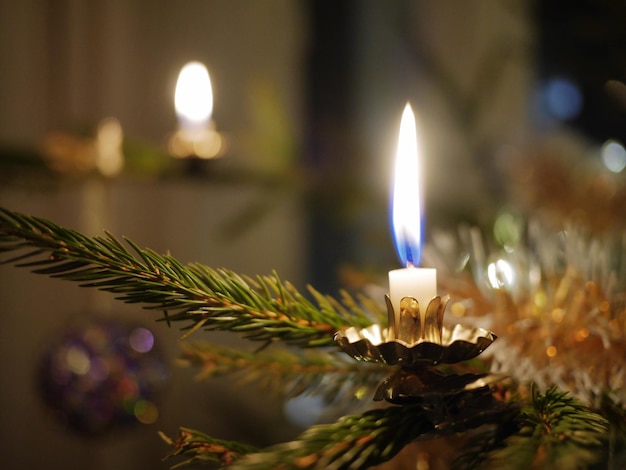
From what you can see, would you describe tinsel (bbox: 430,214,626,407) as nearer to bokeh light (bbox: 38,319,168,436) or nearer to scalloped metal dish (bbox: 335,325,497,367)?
scalloped metal dish (bbox: 335,325,497,367)

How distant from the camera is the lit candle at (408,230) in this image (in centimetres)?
24

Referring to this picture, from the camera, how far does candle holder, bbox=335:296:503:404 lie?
22 cm

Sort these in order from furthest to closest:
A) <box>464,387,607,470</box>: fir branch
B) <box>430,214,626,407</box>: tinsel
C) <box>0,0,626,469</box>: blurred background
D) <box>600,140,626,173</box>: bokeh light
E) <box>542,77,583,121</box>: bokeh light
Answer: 1. <box>542,77,583,121</box>: bokeh light
2. <box>0,0,626,469</box>: blurred background
3. <box>600,140,626,173</box>: bokeh light
4. <box>430,214,626,407</box>: tinsel
5. <box>464,387,607,470</box>: fir branch

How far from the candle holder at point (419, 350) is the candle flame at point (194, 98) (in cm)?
53

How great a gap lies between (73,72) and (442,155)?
0.65 metres

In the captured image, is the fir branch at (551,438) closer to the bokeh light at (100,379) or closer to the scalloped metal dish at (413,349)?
the scalloped metal dish at (413,349)

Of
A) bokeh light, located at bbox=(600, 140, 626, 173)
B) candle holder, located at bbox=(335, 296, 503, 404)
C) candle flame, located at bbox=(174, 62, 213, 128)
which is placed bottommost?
candle holder, located at bbox=(335, 296, 503, 404)

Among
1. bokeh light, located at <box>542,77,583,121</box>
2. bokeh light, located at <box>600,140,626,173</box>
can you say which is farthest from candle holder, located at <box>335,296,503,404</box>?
bokeh light, located at <box>542,77,583,121</box>

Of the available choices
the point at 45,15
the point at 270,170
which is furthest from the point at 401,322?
the point at 45,15

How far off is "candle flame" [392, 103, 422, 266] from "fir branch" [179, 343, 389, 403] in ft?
0.24

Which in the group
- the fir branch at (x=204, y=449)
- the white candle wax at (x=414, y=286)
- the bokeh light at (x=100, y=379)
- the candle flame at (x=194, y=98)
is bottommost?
the fir branch at (x=204, y=449)

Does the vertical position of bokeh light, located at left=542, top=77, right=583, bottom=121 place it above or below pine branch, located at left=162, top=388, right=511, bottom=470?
above

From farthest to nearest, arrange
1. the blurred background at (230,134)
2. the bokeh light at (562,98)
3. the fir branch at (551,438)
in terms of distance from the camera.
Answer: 1. the bokeh light at (562,98)
2. the blurred background at (230,134)
3. the fir branch at (551,438)

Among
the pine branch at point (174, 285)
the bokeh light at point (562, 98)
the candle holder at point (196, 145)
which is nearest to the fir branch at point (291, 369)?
the pine branch at point (174, 285)
